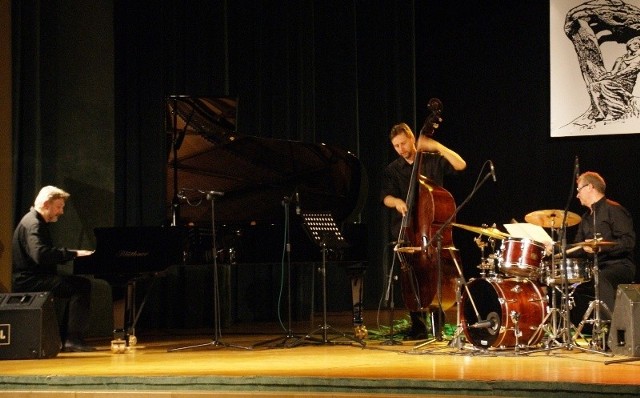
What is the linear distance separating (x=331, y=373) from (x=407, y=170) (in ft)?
7.50

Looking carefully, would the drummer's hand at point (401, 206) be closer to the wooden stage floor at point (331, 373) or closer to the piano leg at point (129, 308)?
the wooden stage floor at point (331, 373)

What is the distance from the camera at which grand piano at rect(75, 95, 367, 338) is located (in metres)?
6.65

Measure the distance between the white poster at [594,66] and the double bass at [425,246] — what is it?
2797 millimetres

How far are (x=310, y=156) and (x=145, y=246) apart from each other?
4.77 feet

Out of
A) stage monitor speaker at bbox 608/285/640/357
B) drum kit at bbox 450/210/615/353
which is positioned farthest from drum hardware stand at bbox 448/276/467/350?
stage monitor speaker at bbox 608/285/640/357

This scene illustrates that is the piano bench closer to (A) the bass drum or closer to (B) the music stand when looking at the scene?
(B) the music stand

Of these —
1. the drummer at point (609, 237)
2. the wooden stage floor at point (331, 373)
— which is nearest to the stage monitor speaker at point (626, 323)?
the wooden stage floor at point (331, 373)

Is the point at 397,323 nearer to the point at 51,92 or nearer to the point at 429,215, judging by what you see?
the point at 429,215

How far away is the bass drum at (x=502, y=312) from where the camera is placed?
19.3ft

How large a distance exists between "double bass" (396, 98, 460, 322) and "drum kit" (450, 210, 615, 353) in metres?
0.24

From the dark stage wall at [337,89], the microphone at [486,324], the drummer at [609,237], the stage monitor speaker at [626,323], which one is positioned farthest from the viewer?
the dark stage wall at [337,89]

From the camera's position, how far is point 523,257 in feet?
19.8

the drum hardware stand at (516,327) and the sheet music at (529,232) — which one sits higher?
the sheet music at (529,232)

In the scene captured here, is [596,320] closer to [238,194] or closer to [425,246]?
[425,246]
